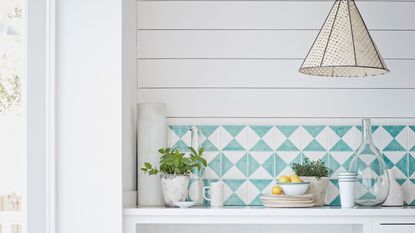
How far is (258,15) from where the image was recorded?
3607mm

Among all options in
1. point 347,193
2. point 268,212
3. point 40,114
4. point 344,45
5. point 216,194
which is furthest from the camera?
point 216,194

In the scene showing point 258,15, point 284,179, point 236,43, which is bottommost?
point 284,179

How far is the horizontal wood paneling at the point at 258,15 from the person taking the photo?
11.8 ft

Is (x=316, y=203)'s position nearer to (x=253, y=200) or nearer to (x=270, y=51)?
(x=253, y=200)

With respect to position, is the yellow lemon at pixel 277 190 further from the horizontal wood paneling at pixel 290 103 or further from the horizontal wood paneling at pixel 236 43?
the horizontal wood paneling at pixel 236 43

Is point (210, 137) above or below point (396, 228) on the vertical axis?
above

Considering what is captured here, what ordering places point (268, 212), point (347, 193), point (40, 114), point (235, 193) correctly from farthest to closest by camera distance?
point (235, 193)
point (347, 193)
point (268, 212)
point (40, 114)

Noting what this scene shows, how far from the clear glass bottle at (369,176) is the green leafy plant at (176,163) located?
Result: 2.40ft

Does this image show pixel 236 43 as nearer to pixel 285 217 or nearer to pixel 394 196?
pixel 285 217

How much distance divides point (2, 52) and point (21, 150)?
41 cm

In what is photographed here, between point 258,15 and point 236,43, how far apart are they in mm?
182

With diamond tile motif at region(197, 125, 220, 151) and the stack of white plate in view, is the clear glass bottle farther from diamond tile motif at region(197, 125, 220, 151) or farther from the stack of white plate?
diamond tile motif at region(197, 125, 220, 151)

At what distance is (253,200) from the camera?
356 centimetres

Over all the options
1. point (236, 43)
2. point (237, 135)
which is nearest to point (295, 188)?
point (237, 135)
